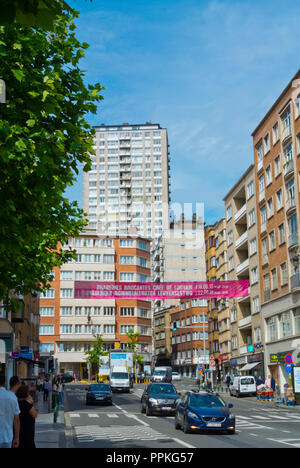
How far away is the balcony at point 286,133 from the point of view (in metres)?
49.5

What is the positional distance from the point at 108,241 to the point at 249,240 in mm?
52033

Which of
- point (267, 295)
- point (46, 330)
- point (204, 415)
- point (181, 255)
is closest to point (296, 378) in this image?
point (204, 415)

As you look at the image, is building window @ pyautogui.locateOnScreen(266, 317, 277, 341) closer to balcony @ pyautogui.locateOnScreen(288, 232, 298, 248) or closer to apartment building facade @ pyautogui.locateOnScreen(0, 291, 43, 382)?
balcony @ pyautogui.locateOnScreen(288, 232, 298, 248)

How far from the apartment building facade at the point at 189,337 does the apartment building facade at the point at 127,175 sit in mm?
47853

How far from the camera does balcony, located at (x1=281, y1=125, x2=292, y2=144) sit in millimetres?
49469

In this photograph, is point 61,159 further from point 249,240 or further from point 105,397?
point 249,240

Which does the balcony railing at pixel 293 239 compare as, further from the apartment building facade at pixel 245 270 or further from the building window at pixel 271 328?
the apartment building facade at pixel 245 270

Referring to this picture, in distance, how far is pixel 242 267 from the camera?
66.0 meters

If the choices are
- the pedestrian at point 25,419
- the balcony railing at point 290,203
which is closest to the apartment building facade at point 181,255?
the balcony railing at point 290,203

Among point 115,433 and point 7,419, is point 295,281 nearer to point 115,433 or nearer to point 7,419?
point 115,433

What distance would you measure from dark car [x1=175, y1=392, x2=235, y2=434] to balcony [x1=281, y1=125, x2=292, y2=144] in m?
31.6

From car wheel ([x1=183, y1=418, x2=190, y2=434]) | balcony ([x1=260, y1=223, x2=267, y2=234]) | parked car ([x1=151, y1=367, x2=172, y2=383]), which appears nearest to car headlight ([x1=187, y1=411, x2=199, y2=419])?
car wheel ([x1=183, y1=418, x2=190, y2=434])

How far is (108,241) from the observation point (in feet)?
367

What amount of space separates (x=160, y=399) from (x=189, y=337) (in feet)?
272
